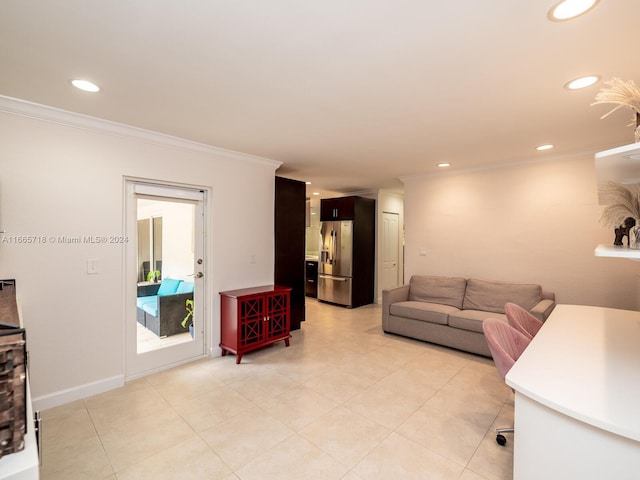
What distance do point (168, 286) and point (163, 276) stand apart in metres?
0.13

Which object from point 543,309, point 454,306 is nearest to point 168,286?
point 454,306

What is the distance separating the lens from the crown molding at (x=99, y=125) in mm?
2328

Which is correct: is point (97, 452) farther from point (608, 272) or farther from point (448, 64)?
point (608, 272)

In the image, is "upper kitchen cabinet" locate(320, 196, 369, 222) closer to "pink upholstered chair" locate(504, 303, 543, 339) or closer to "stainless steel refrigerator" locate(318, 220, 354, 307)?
"stainless steel refrigerator" locate(318, 220, 354, 307)

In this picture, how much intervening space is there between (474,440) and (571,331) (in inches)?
39.3

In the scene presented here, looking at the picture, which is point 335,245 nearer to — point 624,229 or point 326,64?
point 326,64

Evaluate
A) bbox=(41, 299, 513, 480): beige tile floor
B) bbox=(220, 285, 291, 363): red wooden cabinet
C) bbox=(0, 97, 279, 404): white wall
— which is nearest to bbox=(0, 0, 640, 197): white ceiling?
bbox=(0, 97, 279, 404): white wall

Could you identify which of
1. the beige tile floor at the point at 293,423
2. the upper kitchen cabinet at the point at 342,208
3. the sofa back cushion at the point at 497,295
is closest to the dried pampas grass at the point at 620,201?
the beige tile floor at the point at 293,423

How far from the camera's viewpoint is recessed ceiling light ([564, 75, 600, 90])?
1.95 m

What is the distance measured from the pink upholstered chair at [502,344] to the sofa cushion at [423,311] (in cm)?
170

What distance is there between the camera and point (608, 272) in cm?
350

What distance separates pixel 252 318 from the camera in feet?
11.6

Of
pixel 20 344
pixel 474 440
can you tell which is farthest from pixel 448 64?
pixel 474 440

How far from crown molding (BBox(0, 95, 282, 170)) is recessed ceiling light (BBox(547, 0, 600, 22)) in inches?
122
